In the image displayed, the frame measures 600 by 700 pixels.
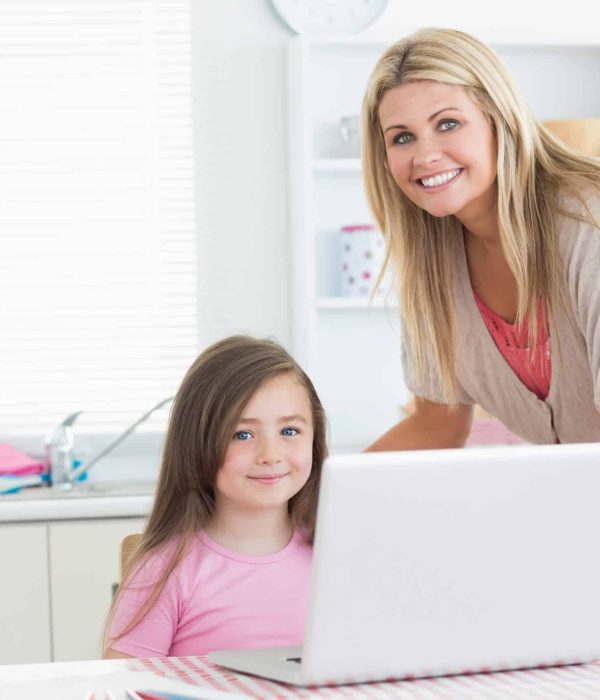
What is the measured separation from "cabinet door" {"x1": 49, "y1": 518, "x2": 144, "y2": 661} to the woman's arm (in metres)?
0.90

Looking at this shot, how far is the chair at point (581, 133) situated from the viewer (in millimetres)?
3150

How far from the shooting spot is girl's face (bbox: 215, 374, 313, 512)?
5.10 feet

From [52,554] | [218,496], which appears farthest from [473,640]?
[52,554]

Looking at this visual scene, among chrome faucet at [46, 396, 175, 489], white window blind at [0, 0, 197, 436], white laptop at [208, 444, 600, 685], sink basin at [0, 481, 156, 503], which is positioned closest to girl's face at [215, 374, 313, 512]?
white laptop at [208, 444, 600, 685]

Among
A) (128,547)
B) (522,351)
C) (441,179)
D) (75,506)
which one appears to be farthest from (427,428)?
(75,506)

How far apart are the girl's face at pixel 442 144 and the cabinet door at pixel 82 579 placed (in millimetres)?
1343

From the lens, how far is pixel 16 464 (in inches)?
119

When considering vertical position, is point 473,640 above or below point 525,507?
below

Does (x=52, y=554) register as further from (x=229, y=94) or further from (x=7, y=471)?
(x=229, y=94)

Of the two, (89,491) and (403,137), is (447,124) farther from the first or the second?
(89,491)

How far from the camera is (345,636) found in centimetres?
102

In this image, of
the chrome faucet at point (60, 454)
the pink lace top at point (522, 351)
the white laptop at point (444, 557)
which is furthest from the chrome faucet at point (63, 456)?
the white laptop at point (444, 557)

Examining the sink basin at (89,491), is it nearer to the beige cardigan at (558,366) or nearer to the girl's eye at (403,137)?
the beige cardigan at (558,366)

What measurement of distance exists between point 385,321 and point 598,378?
1.77 meters
